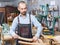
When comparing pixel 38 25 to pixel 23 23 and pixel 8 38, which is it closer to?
pixel 23 23

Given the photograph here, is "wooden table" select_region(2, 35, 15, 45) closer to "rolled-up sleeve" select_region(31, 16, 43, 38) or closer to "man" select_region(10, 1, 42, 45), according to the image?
"man" select_region(10, 1, 42, 45)

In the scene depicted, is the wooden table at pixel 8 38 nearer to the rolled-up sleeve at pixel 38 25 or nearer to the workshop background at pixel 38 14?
the workshop background at pixel 38 14

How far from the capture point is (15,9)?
164 cm

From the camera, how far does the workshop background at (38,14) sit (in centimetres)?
162

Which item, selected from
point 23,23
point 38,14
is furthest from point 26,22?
point 38,14

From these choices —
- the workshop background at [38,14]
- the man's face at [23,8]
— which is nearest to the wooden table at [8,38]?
the workshop background at [38,14]

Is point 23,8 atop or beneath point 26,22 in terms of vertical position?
atop

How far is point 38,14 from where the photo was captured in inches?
65.0

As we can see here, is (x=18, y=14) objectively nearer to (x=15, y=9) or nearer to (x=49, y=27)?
(x=15, y=9)

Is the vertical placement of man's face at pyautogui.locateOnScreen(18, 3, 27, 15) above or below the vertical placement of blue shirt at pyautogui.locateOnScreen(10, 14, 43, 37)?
above

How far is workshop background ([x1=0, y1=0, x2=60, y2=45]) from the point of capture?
162 centimetres

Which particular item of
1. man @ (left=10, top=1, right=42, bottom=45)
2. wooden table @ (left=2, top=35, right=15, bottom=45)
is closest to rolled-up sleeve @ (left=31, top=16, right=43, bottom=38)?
man @ (left=10, top=1, right=42, bottom=45)

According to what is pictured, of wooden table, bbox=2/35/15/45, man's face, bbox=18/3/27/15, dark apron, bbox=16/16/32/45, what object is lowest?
wooden table, bbox=2/35/15/45

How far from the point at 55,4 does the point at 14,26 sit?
13.9 inches
